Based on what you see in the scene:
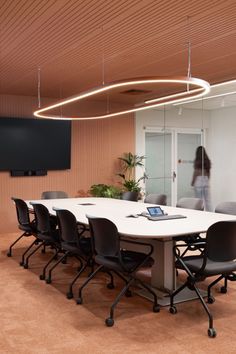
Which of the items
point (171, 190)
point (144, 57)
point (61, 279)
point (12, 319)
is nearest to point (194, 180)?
point (171, 190)

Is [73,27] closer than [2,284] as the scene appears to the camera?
Yes

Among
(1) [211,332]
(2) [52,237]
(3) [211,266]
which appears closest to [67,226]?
(2) [52,237]

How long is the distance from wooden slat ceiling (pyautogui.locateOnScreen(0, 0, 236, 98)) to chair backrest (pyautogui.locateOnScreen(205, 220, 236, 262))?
1.93 metres

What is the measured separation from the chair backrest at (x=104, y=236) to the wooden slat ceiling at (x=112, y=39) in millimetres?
1922

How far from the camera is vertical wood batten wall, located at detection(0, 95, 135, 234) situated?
823cm

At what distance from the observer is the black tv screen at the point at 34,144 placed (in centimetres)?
801

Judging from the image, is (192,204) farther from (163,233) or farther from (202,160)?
(202,160)

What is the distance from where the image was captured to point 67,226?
179 inches

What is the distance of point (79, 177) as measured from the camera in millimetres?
8992

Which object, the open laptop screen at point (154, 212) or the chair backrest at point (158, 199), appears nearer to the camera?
the open laptop screen at point (154, 212)

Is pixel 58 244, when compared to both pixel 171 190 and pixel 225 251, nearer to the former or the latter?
pixel 225 251

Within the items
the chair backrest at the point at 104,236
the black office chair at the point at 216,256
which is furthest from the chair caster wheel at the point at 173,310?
the chair backrest at the point at 104,236

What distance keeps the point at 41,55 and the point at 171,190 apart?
4.90m

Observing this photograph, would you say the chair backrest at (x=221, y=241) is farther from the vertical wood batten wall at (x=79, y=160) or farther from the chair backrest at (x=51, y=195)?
the vertical wood batten wall at (x=79, y=160)
